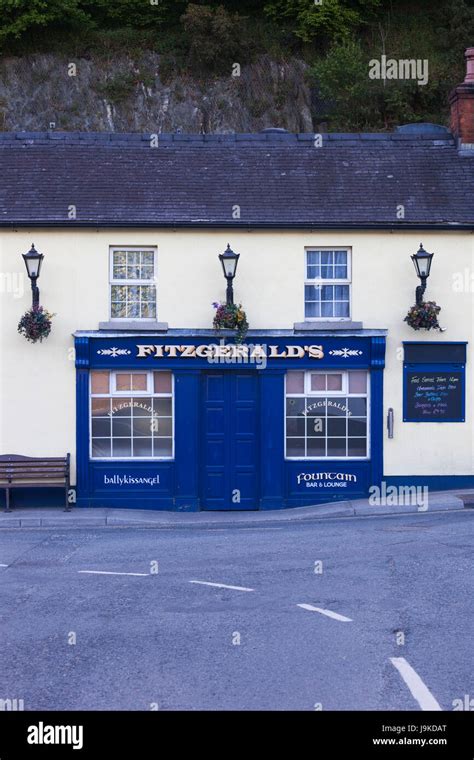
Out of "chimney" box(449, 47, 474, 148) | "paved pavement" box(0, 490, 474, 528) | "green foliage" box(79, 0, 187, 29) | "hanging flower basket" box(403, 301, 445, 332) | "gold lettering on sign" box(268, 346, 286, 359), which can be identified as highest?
"green foliage" box(79, 0, 187, 29)

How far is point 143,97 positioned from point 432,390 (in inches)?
1195

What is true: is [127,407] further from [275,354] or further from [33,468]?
[275,354]

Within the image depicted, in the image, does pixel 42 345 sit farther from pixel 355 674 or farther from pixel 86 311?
pixel 355 674

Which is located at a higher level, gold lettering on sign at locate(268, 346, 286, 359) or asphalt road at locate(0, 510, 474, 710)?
gold lettering on sign at locate(268, 346, 286, 359)

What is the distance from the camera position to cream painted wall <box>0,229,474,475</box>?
19.2m

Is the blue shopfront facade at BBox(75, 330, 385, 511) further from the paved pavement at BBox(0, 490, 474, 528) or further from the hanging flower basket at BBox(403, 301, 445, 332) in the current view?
the hanging flower basket at BBox(403, 301, 445, 332)

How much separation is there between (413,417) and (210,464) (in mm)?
3936

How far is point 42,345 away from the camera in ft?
63.0

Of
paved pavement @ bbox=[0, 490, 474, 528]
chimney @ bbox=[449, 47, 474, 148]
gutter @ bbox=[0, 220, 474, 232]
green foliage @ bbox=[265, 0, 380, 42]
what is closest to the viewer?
paved pavement @ bbox=[0, 490, 474, 528]

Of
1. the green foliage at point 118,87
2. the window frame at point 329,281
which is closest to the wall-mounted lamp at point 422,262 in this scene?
the window frame at point 329,281

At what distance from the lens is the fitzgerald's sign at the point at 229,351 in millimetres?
18984

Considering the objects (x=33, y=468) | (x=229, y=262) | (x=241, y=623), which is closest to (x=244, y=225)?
(x=229, y=262)

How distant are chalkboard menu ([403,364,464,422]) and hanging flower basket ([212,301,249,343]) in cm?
319

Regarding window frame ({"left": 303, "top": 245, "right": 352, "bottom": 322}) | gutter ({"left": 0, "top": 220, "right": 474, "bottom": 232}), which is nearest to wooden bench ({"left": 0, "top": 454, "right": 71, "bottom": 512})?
gutter ({"left": 0, "top": 220, "right": 474, "bottom": 232})
